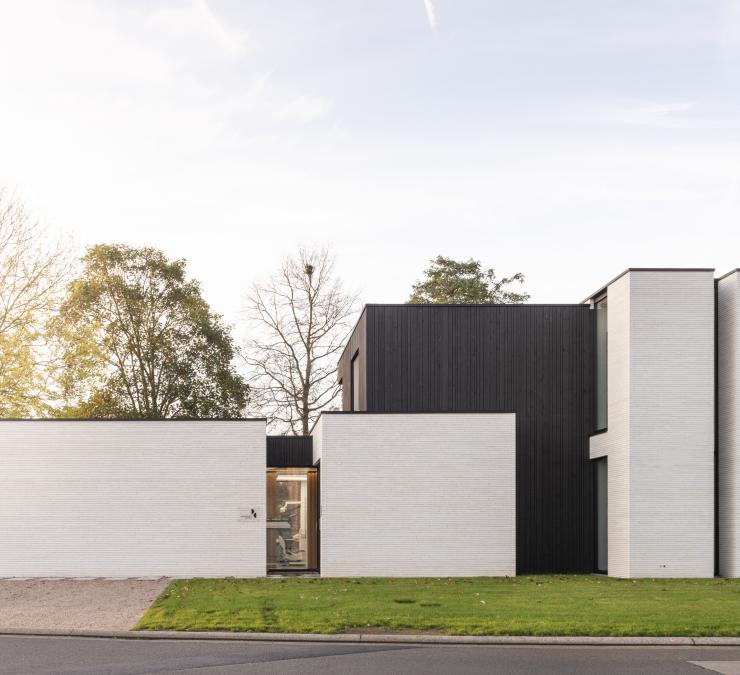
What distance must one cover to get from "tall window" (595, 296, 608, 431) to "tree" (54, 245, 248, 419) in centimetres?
2036

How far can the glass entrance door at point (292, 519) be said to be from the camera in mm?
23016

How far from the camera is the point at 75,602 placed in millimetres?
16391

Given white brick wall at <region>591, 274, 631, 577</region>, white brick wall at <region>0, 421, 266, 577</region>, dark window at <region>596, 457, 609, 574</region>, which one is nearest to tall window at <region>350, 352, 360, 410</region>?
white brick wall at <region>0, 421, 266, 577</region>

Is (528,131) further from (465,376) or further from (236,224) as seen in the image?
(236,224)

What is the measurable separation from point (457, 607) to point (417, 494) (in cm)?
676

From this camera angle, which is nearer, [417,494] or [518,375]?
[417,494]

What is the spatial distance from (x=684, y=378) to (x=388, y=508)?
6960mm

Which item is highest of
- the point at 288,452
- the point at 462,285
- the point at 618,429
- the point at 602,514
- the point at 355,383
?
the point at 462,285

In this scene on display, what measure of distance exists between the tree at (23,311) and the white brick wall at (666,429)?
2114cm

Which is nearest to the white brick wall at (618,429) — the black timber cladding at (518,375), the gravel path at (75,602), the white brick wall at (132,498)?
the black timber cladding at (518,375)

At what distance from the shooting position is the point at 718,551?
68.6 ft

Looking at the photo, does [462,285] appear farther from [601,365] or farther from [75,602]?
[75,602]

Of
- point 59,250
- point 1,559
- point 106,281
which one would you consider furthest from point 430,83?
point 106,281

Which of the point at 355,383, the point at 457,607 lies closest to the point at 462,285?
the point at 355,383
